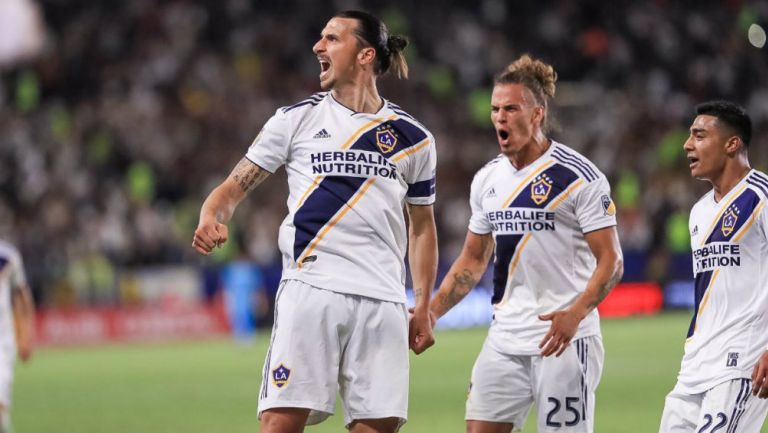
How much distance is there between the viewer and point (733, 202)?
6973 millimetres

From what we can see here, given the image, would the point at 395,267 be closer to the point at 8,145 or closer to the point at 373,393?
the point at 373,393

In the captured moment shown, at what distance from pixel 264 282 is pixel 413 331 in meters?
17.3

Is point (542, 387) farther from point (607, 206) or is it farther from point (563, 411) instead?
point (607, 206)

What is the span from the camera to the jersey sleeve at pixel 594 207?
284 inches

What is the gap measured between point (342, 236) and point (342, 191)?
22cm

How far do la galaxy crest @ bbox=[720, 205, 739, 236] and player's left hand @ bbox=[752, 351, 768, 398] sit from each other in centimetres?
72

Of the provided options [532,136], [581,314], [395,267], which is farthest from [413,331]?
[532,136]

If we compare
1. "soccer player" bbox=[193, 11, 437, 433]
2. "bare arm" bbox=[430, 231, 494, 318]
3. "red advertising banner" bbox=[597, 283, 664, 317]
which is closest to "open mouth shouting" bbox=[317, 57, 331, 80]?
"soccer player" bbox=[193, 11, 437, 433]

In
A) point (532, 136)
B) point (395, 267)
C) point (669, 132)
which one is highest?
point (669, 132)

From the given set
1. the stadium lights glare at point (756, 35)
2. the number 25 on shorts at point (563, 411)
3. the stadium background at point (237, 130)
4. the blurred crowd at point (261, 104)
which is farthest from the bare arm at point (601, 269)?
the stadium lights glare at point (756, 35)

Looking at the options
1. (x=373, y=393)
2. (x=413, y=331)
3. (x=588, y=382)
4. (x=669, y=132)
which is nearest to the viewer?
(x=373, y=393)

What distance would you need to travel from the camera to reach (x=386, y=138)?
21.5ft

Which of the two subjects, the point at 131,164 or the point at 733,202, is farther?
the point at 131,164

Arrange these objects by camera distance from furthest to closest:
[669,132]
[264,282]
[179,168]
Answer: [669,132] → [179,168] → [264,282]
